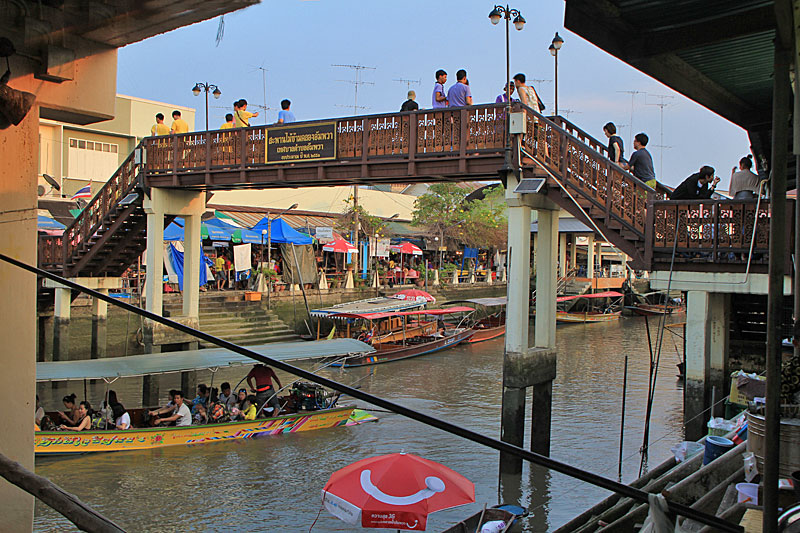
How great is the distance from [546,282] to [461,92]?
4.31 metres

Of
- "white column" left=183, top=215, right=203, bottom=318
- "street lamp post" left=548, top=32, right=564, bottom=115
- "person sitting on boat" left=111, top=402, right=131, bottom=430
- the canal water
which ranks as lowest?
the canal water

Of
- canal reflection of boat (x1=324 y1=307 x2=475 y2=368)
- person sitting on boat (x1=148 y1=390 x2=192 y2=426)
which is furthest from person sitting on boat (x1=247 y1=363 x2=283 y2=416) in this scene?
canal reflection of boat (x1=324 y1=307 x2=475 y2=368)

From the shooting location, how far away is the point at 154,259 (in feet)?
62.2

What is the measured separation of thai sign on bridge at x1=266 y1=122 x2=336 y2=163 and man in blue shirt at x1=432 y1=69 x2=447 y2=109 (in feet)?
7.80

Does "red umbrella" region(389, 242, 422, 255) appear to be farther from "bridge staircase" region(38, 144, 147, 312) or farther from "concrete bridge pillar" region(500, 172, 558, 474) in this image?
"concrete bridge pillar" region(500, 172, 558, 474)

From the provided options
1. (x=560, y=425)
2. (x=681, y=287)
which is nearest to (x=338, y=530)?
(x=681, y=287)

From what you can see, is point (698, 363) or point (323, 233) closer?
point (698, 363)

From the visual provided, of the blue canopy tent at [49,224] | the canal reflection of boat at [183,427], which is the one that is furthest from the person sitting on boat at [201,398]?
the blue canopy tent at [49,224]

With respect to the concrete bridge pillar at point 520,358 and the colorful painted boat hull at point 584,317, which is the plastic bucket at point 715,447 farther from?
the colorful painted boat hull at point 584,317

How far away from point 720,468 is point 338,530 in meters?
6.04

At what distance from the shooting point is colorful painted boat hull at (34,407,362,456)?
12.2m

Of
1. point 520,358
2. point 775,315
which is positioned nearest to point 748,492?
point 775,315

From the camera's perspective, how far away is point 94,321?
21.9 metres

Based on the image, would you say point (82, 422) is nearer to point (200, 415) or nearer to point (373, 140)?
point (200, 415)
